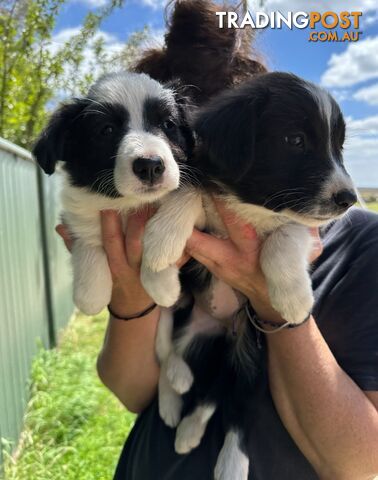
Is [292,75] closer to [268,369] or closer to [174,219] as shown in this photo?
[174,219]

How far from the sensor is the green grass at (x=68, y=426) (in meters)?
3.29

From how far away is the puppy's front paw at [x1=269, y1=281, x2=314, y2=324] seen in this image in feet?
5.00

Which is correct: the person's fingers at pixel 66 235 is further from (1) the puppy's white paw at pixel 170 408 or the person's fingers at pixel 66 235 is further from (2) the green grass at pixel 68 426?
(2) the green grass at pixel 68 426

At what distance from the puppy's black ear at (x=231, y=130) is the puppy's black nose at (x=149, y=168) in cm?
16

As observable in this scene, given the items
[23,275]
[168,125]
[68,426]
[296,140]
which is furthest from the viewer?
[23,275]

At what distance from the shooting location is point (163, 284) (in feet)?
5.51

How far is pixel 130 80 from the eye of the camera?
1893mm

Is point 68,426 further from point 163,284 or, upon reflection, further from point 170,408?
point 163,284

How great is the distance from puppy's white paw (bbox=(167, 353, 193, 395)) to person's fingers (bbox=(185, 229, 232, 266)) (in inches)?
19.7

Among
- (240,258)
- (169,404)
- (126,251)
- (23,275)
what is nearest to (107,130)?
(126,251)

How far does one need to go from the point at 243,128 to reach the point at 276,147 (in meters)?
0.12

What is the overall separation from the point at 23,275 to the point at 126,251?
249 cm

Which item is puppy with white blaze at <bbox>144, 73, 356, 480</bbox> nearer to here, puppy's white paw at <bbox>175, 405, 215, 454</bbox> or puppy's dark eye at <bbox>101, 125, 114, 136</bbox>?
puppy's white paw at <bbox>175, 405, 215, 454</bbox>

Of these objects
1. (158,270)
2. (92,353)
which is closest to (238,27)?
(158,270)
